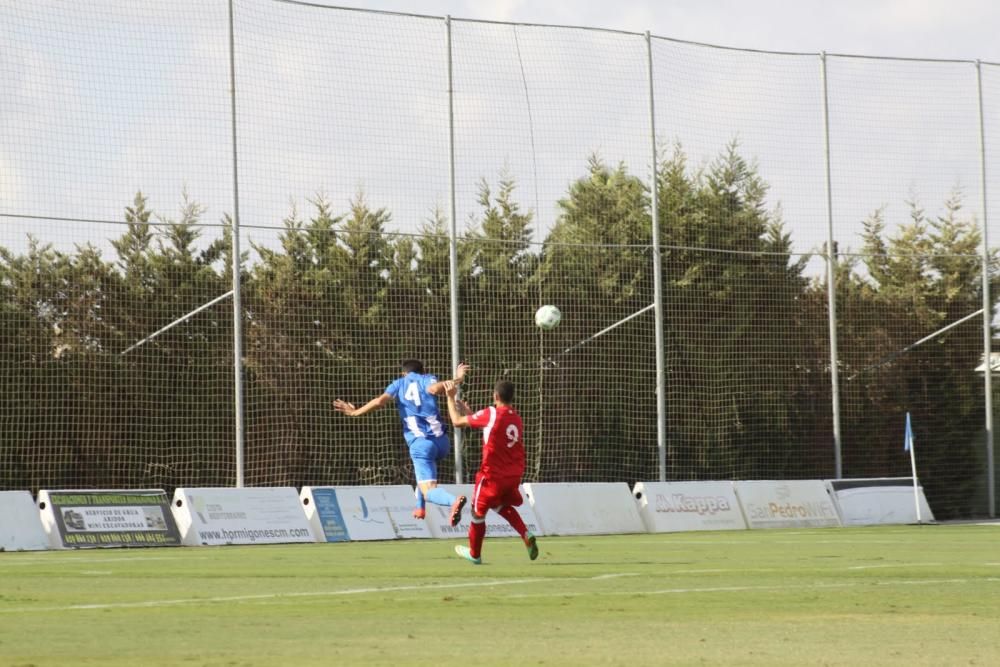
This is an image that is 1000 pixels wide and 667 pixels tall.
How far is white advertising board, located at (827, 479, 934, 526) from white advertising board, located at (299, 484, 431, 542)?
889 centimetres

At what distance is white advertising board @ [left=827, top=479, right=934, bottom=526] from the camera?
95.8 feet

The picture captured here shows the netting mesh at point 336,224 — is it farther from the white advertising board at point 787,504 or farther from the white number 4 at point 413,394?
the white number 4 at point 413,394

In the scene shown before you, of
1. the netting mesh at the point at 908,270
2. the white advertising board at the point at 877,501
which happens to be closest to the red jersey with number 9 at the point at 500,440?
the white advertising board at the point at 877,501

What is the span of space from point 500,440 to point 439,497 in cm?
318

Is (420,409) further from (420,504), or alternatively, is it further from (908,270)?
(908,270)

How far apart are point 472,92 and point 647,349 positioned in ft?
18.5

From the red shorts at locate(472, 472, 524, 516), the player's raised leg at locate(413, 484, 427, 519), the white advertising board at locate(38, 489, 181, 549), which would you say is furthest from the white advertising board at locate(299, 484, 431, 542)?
the red shorts at locate(472, 472, 524, 516)

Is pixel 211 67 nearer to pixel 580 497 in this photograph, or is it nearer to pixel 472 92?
pixel 472 92

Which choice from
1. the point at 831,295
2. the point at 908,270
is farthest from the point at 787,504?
the point at 908,270

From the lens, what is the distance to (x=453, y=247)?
27062 millimetres

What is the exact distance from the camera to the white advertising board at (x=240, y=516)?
21859 millimetres

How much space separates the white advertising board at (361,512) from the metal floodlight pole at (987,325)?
1374cm

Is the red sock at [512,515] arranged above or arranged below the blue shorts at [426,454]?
below

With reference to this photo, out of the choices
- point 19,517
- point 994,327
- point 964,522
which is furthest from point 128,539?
point 994,327
